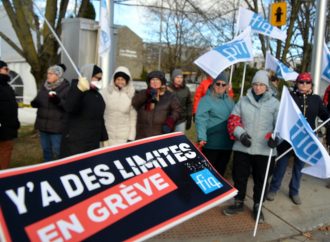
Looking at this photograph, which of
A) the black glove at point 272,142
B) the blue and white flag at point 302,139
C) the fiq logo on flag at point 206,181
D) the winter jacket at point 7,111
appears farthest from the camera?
the winter jacket at point 7,111

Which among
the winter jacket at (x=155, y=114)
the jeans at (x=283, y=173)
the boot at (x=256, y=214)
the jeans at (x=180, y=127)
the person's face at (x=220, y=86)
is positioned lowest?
the boot at (x=256, y=214)

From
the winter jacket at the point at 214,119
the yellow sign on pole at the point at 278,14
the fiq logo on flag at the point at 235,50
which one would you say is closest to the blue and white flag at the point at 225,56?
the fiq logo on flag at the point at 235,50

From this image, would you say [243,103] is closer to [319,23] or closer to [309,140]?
[309,140]

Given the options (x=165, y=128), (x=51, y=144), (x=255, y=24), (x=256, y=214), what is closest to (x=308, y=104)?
(x=256, y=214)

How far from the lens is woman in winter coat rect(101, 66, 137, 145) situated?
14.5ft

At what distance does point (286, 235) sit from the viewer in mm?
4320

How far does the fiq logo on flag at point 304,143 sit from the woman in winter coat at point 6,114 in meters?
3.37

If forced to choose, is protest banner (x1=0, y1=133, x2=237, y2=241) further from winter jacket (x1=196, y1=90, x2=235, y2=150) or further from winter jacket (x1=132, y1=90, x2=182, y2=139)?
winter jacket (x1=196, y1=90, x2=235, y2=150)

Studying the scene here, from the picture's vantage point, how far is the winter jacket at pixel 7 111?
14.9 feet

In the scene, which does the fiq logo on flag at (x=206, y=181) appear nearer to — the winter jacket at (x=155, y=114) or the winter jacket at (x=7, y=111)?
the winter jacket at (x=155, y=114)

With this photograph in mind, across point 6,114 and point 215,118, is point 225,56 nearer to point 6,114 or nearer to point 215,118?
point 215,118

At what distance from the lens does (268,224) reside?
4.57 meters

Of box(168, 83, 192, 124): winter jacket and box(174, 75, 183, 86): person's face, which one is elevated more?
box(174, 75, 183, 86): person's face

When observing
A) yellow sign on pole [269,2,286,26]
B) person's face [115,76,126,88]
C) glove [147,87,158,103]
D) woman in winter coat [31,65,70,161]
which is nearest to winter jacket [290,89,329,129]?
glove [147,87,158,103]
